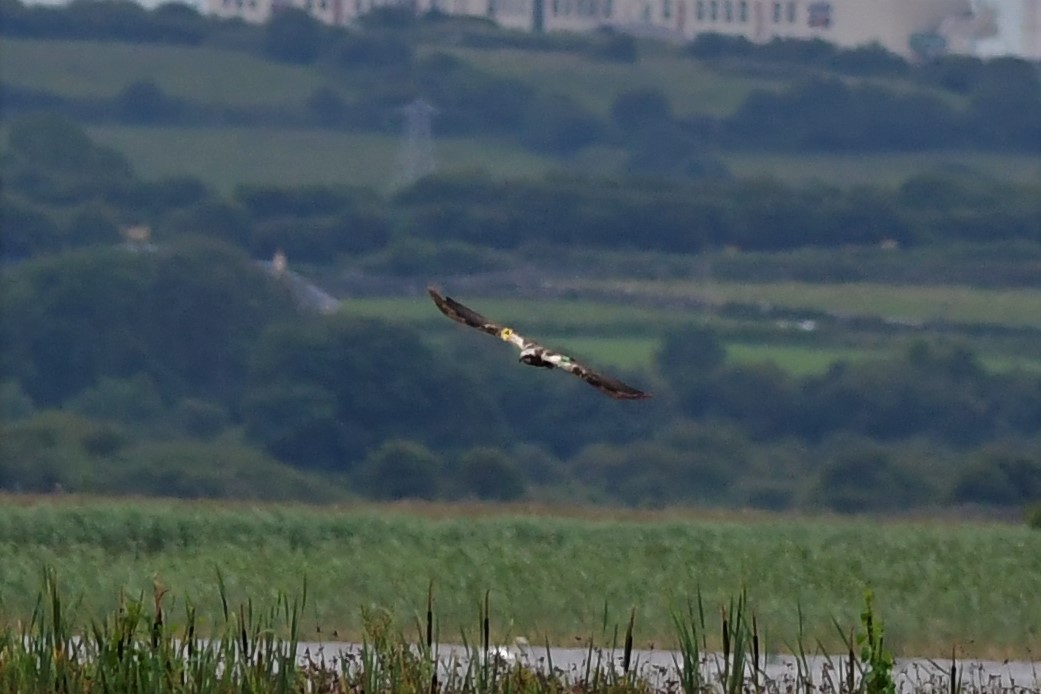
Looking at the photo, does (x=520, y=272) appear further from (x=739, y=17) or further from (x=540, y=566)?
(x=540, y=566)

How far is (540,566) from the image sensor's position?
1675 cm

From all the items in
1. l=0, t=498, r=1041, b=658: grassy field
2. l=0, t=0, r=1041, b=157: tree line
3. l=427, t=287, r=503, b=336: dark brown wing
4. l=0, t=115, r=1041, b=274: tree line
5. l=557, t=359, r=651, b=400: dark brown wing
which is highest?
l=0, t=0, r=1041, b=157: tree line

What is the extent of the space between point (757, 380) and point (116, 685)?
88331 mm

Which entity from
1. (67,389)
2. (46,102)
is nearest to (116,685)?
(67,389)

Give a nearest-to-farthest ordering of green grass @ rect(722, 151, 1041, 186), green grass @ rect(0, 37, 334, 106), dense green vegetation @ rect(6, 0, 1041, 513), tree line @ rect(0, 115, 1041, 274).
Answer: dense green vegetation @ rect(6, 0, 1041, 513)
tree line @ rect(0, 115, 1041, 274)
green grass @ rect(722, 151, 1041, 186)
green grass @ rect(0, 37, 334, 106)

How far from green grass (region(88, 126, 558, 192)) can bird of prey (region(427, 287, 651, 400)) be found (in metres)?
115

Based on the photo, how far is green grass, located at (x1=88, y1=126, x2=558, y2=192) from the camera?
406ft

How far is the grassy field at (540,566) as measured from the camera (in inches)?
560

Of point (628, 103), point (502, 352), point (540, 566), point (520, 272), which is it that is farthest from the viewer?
point (628, 103)

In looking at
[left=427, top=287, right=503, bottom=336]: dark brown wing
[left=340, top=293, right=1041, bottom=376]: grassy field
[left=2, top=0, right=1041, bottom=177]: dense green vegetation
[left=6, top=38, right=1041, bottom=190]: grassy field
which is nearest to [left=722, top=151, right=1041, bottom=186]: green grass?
[left=6, top=38, right=1041, bottom=190]: grassy field

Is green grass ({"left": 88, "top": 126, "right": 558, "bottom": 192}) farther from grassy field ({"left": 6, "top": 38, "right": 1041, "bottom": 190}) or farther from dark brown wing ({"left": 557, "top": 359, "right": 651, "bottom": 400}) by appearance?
dark brown wing ({"left": 557, "top": 359, "right": 651, "bottom": 400})

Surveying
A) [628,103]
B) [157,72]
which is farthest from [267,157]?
[628,103]

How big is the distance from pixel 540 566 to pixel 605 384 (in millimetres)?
9851

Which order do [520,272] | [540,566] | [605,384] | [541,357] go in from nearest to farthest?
[605,384] → [541,357] → [540,566] → [520,272]
